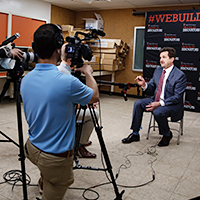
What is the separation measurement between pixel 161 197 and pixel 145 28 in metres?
4.59

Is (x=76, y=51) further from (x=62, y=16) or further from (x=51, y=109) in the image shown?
(x=62, y=16)

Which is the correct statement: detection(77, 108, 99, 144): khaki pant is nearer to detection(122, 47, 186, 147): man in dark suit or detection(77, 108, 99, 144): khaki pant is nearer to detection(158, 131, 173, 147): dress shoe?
detection(122, 47, 186, 147): man in dark suit

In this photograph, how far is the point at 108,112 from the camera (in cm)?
483

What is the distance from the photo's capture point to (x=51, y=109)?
1237 mm

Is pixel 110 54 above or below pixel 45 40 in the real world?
above

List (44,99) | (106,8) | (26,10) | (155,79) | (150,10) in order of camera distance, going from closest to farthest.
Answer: (44,99), (155,79), (26,10), (150,10), (106,8)

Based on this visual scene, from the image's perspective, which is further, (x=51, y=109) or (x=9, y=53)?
(x=9, y=53)

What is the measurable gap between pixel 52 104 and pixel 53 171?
340mm

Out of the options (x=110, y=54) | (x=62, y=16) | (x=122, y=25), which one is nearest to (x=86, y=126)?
(x=110, y=54)

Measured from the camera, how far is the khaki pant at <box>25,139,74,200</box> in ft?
4.15

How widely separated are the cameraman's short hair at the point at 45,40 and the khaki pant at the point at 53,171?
50cm

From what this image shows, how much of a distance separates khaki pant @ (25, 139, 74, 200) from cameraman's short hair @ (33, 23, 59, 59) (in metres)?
0.50

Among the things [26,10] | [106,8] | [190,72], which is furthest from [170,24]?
[26,10]

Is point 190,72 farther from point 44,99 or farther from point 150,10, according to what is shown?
point 44,99
